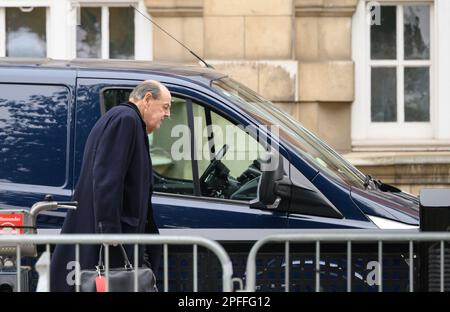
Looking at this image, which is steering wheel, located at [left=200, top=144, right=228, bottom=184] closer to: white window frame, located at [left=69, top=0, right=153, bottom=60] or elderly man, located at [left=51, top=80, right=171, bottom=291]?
elderly man, located at [left=51, top=80, right=171, bottom=291]

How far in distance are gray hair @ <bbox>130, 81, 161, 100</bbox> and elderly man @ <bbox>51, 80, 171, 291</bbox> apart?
77 millimetres

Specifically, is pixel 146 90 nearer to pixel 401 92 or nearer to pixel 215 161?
pixel 215 161

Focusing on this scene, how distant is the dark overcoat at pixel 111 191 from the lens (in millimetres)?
6340

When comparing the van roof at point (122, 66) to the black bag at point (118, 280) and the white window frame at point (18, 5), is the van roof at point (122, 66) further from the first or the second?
the white window frame at point (18, 5)

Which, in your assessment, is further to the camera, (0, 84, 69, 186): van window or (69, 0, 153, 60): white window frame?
(69, 0, 153, 60): white window frame

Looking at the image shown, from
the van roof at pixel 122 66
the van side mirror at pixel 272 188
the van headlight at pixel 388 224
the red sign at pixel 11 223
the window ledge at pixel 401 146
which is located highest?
the van roof at pixel 122 66

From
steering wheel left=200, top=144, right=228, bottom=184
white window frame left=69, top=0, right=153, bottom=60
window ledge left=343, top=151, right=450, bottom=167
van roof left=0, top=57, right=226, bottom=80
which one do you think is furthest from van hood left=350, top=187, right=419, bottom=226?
white window frame left=69, top=0, right=153, bottom=60

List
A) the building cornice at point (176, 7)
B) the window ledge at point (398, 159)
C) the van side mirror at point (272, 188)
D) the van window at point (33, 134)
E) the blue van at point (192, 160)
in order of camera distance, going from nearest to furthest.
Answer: the van side mirror at point (272, 188) → the blue van at point (192, 160) → the van window at point (33, 134) → the window ledge at point (398, 159) → the building cornice at point (176, 7)

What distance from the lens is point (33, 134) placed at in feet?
23.8

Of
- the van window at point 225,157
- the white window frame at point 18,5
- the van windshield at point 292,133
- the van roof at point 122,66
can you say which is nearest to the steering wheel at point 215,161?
the van window at point 225,157

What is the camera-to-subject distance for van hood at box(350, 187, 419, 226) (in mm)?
7168

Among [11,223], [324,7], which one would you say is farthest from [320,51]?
[11,223]

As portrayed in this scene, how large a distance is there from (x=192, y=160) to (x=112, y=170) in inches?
39.5
